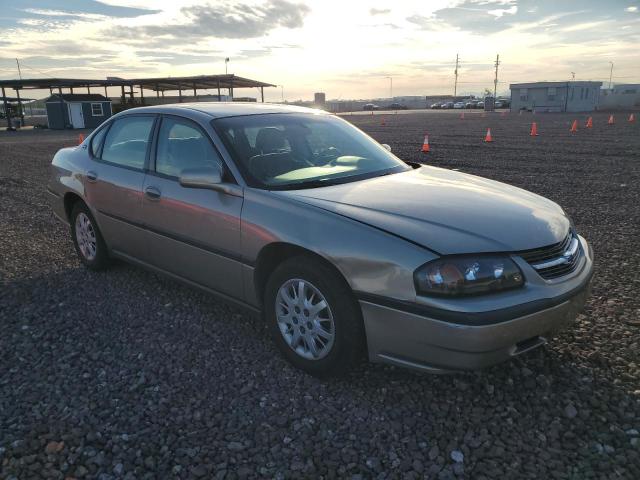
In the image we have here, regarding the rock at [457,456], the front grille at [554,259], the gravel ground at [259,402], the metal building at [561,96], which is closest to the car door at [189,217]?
the gravel ground at [259,402]

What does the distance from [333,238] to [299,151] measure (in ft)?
4.14

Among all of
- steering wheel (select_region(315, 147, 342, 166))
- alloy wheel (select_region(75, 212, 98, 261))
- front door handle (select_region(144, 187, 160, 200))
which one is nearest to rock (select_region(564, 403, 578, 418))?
steering wheel (select_region(315, 147, 342, 166))

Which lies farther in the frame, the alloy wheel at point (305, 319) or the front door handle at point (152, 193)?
the front door handle at point (152, 193)

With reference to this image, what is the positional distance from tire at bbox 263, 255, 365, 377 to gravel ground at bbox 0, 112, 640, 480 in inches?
6.7

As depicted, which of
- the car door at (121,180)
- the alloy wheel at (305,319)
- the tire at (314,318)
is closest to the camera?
the tire at (314,318)

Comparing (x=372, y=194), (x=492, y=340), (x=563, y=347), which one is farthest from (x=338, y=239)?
(x=563, y=347)

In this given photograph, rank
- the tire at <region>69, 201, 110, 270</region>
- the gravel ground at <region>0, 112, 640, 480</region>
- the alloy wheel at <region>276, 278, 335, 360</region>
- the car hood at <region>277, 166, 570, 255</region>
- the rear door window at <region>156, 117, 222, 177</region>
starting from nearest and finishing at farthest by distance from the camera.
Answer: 1. the gravel ground at <region>0, 112, 640, 480</region>
2. the car hood at <region>277, 166, 570, 255</region>
3. the alloy wheel at <region>276, 278, 335, 360</region>
4. the rear door window at <region>156, 117, 222, 177</region>
5. the tire at <region>69, 201, 110, 270</region>

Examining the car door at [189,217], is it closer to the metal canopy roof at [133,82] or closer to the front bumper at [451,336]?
the front bumper at [451,336]

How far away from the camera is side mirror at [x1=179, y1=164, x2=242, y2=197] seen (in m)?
3.33

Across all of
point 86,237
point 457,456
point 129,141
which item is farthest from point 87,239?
point 457,456

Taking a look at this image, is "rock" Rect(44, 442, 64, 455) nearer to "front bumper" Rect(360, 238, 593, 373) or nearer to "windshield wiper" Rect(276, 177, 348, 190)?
"front bumper" Rect(360, 238, 593, 373)

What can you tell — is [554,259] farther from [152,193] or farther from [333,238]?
[152,193]

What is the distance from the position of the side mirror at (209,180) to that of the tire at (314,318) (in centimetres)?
65

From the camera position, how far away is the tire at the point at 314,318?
2818 mm
